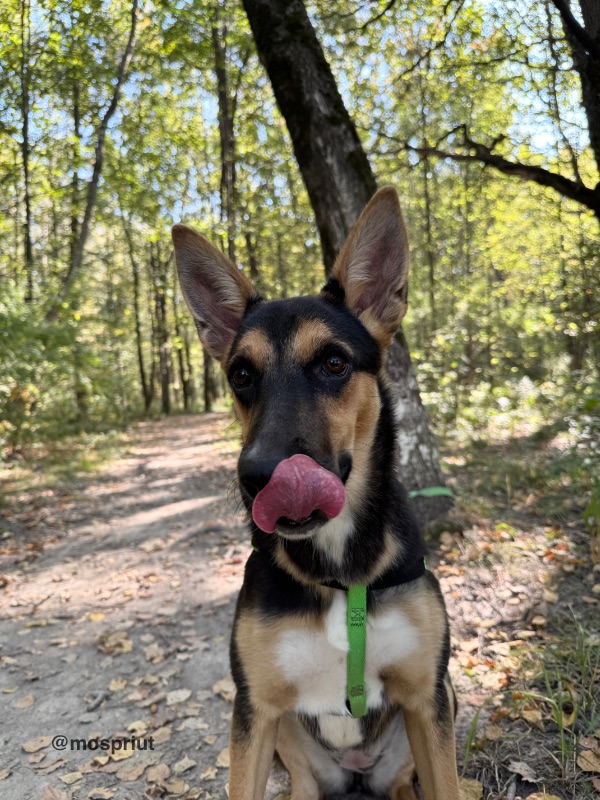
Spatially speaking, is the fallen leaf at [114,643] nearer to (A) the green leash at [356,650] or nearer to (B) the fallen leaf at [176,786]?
(B) the fallen leaf at [176,786]

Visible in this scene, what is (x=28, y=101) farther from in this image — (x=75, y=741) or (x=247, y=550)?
(x=75, y=741)

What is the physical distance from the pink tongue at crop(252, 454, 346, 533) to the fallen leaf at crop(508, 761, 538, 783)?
1950 millimetres

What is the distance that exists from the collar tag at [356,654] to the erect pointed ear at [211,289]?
175 centimetres

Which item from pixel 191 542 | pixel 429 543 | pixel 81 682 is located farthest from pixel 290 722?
pixel 191 542

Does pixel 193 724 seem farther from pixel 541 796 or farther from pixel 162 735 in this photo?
pixel 541 796

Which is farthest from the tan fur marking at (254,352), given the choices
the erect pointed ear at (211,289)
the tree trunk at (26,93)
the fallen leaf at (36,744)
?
the tree trunk at (26,93)

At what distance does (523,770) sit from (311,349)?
2.49 meters

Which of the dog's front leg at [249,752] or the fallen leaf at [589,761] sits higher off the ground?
the dog's front leg at [249,752]

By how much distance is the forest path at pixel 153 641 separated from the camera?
3.21 metres

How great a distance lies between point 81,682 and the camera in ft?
13.7

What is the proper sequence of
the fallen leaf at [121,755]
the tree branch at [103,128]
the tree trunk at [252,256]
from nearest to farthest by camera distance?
the fallen leaf at [121,755]
the tree branch at [103,128]
the tree trunk at [252,256]

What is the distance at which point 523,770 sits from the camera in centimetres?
273

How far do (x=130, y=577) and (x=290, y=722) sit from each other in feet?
13.7

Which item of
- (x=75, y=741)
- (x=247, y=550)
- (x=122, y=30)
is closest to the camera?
(x=75, y=741)
